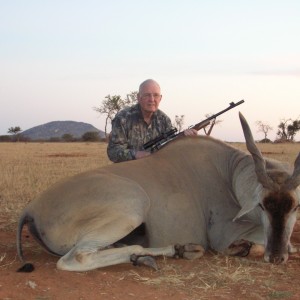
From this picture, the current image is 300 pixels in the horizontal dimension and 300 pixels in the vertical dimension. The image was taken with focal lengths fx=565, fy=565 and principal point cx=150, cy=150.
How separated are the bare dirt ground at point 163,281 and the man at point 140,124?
2.39 metres

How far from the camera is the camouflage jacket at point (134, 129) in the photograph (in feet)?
21.7

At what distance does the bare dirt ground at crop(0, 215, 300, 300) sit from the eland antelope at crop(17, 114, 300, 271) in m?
0.12

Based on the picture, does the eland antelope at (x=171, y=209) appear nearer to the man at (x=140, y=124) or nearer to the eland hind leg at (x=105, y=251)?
the eland hind leg at (x=105, y=251)

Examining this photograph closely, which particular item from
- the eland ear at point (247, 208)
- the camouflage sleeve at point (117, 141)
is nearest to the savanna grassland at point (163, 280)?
the eland ear at point (247, 208)

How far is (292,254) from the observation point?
4547 millimetres

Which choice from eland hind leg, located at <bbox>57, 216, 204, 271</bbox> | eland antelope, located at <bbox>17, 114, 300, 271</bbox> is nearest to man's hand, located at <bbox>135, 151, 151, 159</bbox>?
eland antelope, located at <bbox>17, 114, 300, 271</bbox>

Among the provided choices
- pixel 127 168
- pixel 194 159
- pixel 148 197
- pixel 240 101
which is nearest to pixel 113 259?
pixel 148 197

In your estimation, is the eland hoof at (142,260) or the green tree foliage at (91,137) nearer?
the eland hoof at (142,260)

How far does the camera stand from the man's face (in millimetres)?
6430

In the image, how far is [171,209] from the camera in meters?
4.54

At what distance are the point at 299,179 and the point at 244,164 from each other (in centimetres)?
82

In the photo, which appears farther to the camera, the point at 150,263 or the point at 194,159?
the point at 194,159

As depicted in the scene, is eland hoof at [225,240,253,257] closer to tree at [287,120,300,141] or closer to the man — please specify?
the man

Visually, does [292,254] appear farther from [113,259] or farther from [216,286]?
[113,259]
